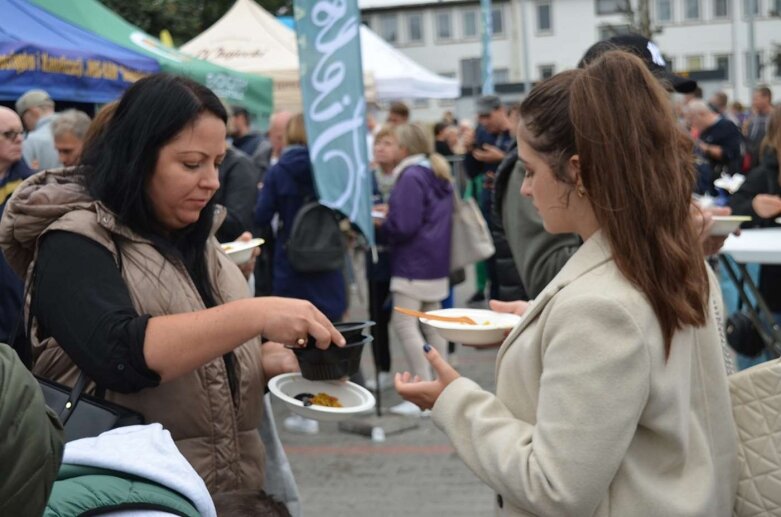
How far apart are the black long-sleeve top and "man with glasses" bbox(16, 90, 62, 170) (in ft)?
17.6

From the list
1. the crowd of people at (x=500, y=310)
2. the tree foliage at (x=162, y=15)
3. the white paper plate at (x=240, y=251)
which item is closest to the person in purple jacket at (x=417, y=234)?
the white paper plate at (x=240, y=251)

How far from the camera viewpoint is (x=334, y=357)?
7.81 feet

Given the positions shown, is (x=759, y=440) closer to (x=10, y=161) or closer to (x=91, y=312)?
(x=91, y=312)

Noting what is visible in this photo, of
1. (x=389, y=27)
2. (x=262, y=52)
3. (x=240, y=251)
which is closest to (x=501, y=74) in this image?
(x=389, y=27)

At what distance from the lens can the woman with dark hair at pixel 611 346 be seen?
74.2 inches

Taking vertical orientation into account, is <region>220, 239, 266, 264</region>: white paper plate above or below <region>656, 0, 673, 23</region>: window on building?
below

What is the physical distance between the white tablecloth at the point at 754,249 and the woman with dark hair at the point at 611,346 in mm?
1948

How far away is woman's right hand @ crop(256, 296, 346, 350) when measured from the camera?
2215 mm

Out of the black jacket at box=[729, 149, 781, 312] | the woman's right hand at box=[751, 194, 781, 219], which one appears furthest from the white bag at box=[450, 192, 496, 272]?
the woman's right hand at box=[751, 194, 781, 219]

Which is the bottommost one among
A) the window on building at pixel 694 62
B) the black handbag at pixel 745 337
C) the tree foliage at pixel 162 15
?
the black handbag at pixel 745 337

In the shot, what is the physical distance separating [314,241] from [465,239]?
133 cm

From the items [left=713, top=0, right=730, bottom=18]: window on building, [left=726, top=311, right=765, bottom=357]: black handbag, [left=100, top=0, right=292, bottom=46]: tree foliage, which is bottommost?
[left=726, top=311, right=765, bottom=357]: black handbag

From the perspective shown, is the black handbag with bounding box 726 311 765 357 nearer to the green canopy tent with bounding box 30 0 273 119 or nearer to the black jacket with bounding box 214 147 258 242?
the black jacket with bounding box 214 147 258 242

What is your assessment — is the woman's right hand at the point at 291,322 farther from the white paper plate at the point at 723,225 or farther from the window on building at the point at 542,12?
the window on building at the point at 542,12
